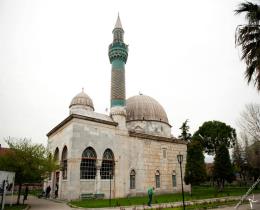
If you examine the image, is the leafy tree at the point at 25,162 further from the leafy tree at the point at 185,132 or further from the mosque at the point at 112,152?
the leafy tree at the point at 185,132

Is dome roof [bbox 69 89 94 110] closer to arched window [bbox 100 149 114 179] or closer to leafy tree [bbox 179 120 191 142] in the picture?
arched window [bbox 100 149 114 179]

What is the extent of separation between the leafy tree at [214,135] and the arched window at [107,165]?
23.5 meters

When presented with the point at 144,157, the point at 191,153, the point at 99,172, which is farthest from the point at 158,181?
the point at 99,172

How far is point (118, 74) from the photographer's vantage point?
29000mm

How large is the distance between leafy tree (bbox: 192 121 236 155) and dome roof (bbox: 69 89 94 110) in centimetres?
2213

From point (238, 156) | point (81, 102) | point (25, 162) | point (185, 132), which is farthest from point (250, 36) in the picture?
point (238, 156)

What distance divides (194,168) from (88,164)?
14098mm

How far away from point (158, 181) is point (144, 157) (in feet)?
12.3

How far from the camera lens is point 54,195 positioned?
2555cm

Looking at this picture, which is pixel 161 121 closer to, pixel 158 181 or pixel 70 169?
pixel 158 181

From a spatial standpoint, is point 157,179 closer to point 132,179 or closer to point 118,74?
point 132,179

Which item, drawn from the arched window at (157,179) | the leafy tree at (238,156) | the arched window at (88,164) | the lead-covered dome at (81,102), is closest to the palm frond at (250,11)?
the arched window at (88,164)

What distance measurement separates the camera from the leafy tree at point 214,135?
4338 centimetres

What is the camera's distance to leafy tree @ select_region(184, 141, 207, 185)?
29.8 meters
